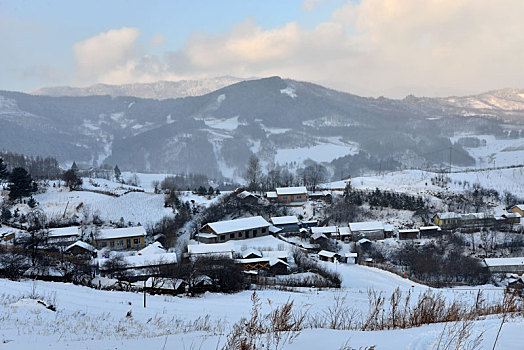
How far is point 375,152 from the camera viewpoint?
425ft

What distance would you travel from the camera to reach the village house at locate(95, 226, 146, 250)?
28.6 meters

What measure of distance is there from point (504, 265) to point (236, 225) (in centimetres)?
1967

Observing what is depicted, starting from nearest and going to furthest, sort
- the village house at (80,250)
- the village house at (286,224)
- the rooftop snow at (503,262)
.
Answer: the village house at (80,250), the rooftop snow at (503,262), the village house at (286,224)

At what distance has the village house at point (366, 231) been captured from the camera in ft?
116

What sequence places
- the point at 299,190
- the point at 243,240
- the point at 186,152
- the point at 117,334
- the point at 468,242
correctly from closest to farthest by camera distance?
1. the point at 117,334
2. the point at 243,240
3. the point at 468,242
4. the point at 299,190
5. the point at 186,152

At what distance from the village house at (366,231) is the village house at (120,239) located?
1807 centimetres

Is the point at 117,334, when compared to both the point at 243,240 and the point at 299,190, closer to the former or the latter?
the point at 243,240

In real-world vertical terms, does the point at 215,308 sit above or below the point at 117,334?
below

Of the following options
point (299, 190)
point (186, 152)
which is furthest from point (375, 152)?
point (299, 190)

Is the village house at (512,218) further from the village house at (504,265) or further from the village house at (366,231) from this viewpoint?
the village house at (366,231)

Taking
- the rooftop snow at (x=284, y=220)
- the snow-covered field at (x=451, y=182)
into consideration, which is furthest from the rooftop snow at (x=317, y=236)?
the snow-covered field at (x=451, y=182)

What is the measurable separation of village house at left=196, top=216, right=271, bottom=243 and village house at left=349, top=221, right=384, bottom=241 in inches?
321

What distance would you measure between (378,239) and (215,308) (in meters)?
27.5

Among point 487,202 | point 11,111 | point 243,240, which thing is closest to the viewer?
point 243,240
